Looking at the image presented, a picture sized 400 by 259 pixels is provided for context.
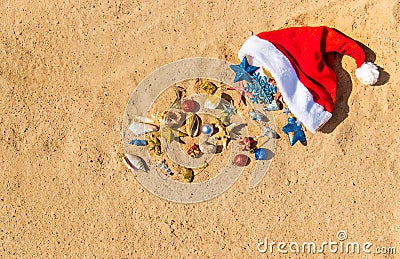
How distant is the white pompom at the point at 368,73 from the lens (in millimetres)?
4051

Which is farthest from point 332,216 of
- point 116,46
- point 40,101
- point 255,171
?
point 40,101

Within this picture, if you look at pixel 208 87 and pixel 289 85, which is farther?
pixel 208 87

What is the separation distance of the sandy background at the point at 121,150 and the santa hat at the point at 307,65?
18cm

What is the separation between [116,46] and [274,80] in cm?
147

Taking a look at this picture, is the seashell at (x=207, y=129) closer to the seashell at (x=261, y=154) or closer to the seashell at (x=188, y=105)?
the seashell at (x=188, y=105)

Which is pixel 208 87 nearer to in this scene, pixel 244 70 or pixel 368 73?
pixel 244 70

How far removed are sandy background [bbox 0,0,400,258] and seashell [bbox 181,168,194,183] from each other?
245 millimetres

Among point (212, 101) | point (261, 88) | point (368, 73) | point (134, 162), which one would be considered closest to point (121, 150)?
point (134, 162)

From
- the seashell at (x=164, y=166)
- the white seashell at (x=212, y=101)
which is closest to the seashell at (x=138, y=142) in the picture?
the seashell at (x=164, y=166)

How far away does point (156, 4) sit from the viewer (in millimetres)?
4270

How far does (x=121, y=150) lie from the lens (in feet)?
13.9

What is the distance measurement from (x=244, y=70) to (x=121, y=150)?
4.35 feet

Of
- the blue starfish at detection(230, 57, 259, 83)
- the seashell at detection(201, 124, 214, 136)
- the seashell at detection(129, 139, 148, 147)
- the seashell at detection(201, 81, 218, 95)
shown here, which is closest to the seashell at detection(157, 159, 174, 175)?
the seashell at detection(129, 139, 148, 147)

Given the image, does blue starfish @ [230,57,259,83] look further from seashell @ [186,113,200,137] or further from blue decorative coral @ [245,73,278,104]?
seashell @ [186,113,200,137]
